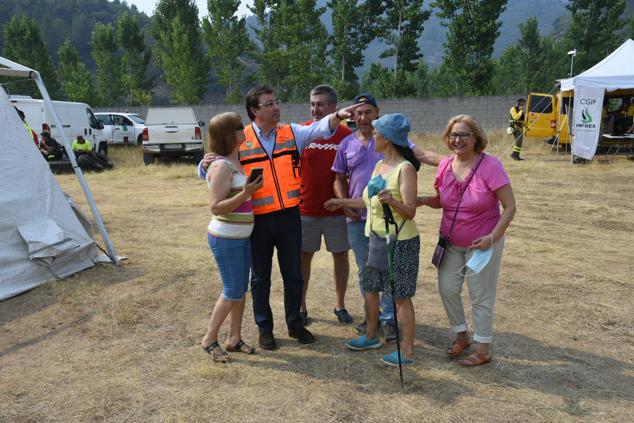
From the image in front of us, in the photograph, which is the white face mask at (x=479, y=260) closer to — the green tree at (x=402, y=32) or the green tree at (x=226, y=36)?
the green tree at (x=402, y=32)

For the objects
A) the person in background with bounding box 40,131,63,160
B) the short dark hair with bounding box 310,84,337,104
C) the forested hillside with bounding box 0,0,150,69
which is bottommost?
the person in background with bounding box 40,131,63,160

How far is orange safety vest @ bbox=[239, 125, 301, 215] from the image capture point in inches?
139

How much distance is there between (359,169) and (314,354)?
132 cm

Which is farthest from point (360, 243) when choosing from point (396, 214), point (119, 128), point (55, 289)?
point (119, 128)

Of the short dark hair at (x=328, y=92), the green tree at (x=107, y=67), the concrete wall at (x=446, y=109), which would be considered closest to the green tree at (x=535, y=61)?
the concrete wall at (x=446, y=109)

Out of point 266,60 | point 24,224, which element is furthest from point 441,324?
point 266,60

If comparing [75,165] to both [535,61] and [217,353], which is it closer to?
[217,353]

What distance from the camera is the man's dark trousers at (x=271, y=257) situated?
3.63 meters

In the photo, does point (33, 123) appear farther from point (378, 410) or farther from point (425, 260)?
point (378, 410)

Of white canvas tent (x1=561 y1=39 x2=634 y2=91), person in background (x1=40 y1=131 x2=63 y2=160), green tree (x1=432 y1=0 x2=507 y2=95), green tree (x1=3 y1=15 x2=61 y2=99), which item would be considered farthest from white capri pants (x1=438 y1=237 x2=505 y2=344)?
green tree (x1=3 y1=15 x2=61 y2=99)

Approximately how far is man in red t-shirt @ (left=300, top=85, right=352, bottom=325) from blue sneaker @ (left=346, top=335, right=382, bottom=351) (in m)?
0.66

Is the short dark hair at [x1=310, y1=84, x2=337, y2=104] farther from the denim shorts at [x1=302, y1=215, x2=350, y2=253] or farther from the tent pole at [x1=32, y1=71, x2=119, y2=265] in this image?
the tent pole at [x1=32, y1=71, x2=119, y2=265]

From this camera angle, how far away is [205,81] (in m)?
47.2

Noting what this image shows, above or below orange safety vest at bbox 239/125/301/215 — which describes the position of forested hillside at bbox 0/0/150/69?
above
